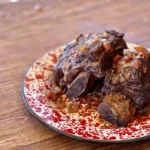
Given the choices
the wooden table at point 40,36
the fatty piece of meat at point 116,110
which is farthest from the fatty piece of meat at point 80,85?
the wooden table at point 40,36

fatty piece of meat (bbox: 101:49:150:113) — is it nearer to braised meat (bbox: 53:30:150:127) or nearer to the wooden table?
braised meat (bbox: 53:30:150:127)

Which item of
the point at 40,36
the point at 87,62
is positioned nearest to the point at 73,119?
the point at 87,62

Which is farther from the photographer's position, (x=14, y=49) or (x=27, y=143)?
(x=14, y=49)

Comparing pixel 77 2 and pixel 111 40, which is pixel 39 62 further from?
Answer: pixel 77 2

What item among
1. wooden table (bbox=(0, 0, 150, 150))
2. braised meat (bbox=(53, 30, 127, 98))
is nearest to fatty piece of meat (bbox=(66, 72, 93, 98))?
braised meat (bbox=(53, 30, 127, 98))

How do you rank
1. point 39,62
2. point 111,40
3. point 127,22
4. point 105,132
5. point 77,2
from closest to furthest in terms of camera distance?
point 105,132 < point 111,40 < point 39,62 < point 127,22 < point 77,2

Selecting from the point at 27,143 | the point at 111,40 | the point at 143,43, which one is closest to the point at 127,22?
the point at 143,43

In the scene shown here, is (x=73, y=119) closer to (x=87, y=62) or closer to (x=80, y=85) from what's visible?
(x=80, y=85)
